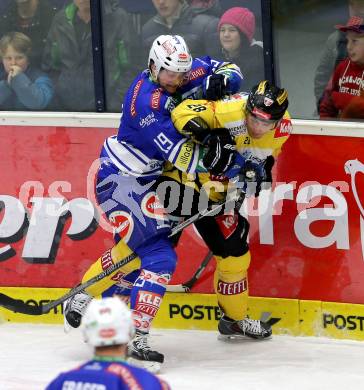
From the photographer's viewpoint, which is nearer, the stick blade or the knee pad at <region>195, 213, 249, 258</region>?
the knee pad at <region>195, 213, 249, 258</region>

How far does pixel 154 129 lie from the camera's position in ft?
19.6

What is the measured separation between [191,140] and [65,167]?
1.09 metres

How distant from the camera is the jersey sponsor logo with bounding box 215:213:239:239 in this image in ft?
20.4

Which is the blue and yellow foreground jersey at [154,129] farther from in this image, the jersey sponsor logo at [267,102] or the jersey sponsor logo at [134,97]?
the jersey sponsor logo at [267,102]

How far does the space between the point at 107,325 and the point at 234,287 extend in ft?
8.35

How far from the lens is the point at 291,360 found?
6.09 m

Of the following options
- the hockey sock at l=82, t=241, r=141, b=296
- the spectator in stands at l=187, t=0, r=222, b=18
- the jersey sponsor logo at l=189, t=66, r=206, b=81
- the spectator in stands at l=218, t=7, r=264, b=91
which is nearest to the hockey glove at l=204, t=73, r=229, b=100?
the jersey sponsor logo at l=189, t=66, r=206, b=81

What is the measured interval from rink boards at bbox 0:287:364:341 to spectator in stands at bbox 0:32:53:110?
3.23 feet

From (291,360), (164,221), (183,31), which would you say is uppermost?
(183,31)

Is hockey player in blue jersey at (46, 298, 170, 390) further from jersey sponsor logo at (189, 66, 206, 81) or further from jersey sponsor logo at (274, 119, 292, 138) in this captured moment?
jersey sponsor logo at (189, 66, 206, 81)

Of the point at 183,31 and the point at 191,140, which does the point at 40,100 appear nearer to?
the point at 183,31

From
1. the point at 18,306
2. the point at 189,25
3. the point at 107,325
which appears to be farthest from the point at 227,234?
the point at 107,325

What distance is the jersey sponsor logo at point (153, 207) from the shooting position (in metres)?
6.14

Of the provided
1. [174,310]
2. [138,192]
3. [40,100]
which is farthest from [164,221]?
[40,100]
